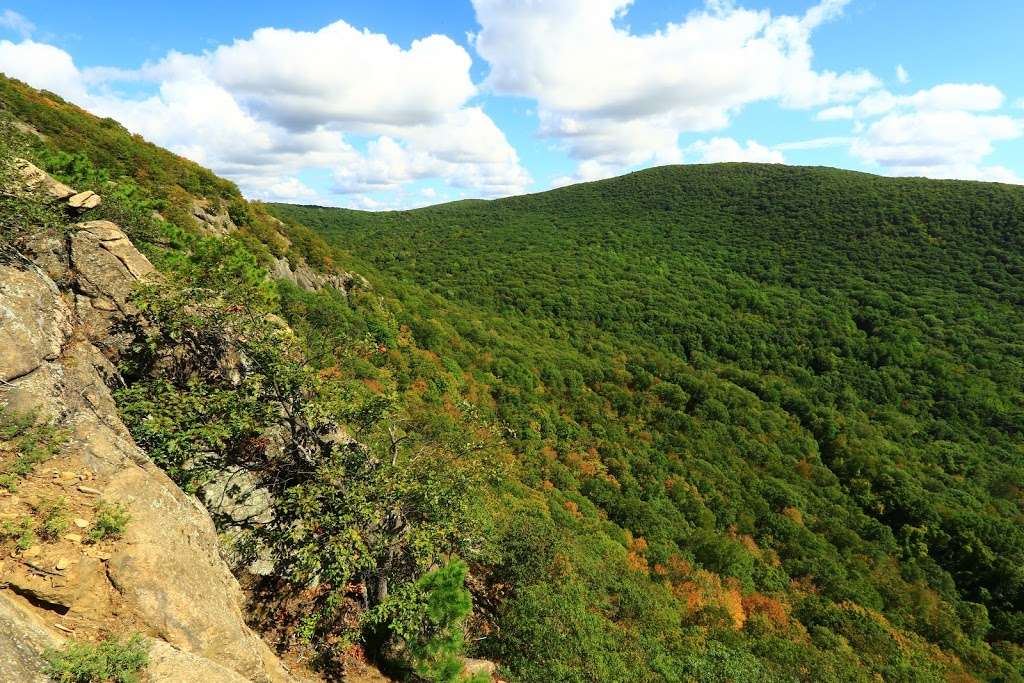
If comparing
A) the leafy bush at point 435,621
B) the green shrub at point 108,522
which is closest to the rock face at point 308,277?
the leafy bush at point 435,621

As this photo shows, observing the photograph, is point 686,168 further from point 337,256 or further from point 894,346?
point 337,256

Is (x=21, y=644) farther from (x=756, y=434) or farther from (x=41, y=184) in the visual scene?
(x=756, y=434)

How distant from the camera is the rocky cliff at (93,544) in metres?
5.38

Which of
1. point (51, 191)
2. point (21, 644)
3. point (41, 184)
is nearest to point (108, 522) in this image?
point (21, 644)

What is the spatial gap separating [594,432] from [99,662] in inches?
1204

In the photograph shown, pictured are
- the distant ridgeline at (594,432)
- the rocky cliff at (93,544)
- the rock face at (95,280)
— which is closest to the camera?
the rocky cliff at (93,544)

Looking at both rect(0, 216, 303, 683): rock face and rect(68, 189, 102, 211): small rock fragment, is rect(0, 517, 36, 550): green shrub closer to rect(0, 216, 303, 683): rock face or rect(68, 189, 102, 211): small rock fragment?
rect(0, 216, 303, 683): rock face

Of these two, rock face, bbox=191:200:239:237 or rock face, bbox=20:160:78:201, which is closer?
rock face, bbox=20:160:78:201

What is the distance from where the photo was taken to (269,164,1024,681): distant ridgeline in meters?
19.3

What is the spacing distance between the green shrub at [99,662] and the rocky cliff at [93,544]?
0.15 m

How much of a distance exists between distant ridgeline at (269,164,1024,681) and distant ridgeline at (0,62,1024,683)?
0.64 ft

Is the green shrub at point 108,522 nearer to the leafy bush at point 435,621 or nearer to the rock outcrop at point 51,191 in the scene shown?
the leafy bush at point 435,621

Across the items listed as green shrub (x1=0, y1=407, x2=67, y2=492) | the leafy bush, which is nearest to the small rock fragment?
green shrub (x1=0, y1=407, x2=67, y2=492)

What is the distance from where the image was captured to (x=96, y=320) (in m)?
9.71
